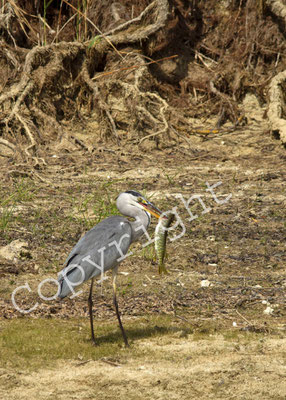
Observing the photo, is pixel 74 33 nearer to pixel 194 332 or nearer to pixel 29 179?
pixel 29 179

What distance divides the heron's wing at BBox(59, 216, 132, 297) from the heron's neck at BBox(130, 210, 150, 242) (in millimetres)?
73

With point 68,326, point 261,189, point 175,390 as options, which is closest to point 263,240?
point 261,189

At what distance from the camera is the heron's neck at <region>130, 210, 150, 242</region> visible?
193 inches

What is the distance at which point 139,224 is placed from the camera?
4.92 m

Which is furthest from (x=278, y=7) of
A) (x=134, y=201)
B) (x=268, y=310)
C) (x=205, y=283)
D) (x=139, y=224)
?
(x=139, y=224)

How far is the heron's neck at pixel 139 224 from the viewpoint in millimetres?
4902

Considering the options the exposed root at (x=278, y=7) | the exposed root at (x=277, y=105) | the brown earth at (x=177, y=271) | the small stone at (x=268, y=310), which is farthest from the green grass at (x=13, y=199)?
the exposed root at (x=278, y=7)

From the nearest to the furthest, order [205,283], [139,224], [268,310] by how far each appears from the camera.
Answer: [139,224] < [268,310] < [205,283]

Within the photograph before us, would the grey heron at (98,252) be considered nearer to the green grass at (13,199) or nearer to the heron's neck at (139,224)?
the heron's neck at (139,224)

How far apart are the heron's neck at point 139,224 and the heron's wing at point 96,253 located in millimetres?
73

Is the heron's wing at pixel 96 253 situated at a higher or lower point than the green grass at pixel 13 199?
higher

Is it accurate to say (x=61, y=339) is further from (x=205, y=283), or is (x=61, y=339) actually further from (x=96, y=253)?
(x=205, y=283)

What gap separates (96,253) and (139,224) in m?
0.44

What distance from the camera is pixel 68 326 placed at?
16.7 ft
